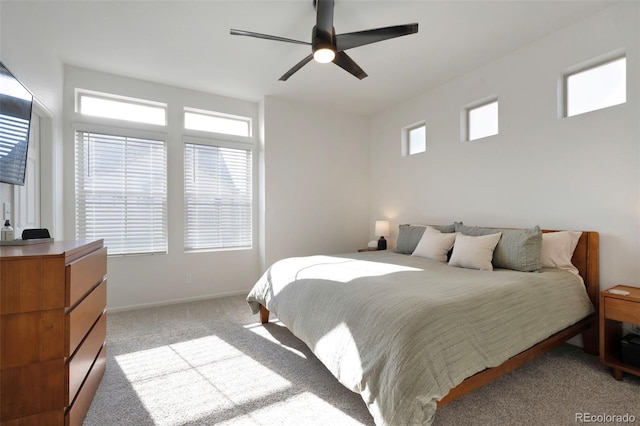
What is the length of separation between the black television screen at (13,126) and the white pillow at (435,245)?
11.5 ft

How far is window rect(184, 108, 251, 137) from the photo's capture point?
4.09 m

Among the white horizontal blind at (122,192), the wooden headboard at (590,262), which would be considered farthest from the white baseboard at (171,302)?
the wooden headboard at (590,262)

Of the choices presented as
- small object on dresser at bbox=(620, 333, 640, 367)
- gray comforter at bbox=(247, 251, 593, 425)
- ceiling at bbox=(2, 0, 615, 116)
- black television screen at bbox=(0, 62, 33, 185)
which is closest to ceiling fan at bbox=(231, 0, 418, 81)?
ceiling at bbox=(2, 0, 615, 116)

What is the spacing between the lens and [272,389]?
192cm

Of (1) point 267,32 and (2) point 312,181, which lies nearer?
(1) point 267,32

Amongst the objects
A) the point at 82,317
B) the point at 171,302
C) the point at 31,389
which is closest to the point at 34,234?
the point at 82,317

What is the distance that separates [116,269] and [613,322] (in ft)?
16.0

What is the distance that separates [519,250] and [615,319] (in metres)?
0.71

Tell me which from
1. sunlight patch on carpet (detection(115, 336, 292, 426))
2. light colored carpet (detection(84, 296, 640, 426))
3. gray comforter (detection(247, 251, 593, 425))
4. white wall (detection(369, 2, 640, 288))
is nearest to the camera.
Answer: gray comforter (detection(247, 251, 593, 425))

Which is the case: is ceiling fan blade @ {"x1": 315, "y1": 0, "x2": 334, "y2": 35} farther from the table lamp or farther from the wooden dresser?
the table lamp

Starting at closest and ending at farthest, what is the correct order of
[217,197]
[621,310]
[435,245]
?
[621,310] < [435,245] < [217,197]

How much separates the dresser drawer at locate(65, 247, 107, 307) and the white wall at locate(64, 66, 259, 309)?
5.80 feet

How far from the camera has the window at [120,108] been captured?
11.5 ft

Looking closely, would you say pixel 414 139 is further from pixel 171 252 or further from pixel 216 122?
pixel 171 252
